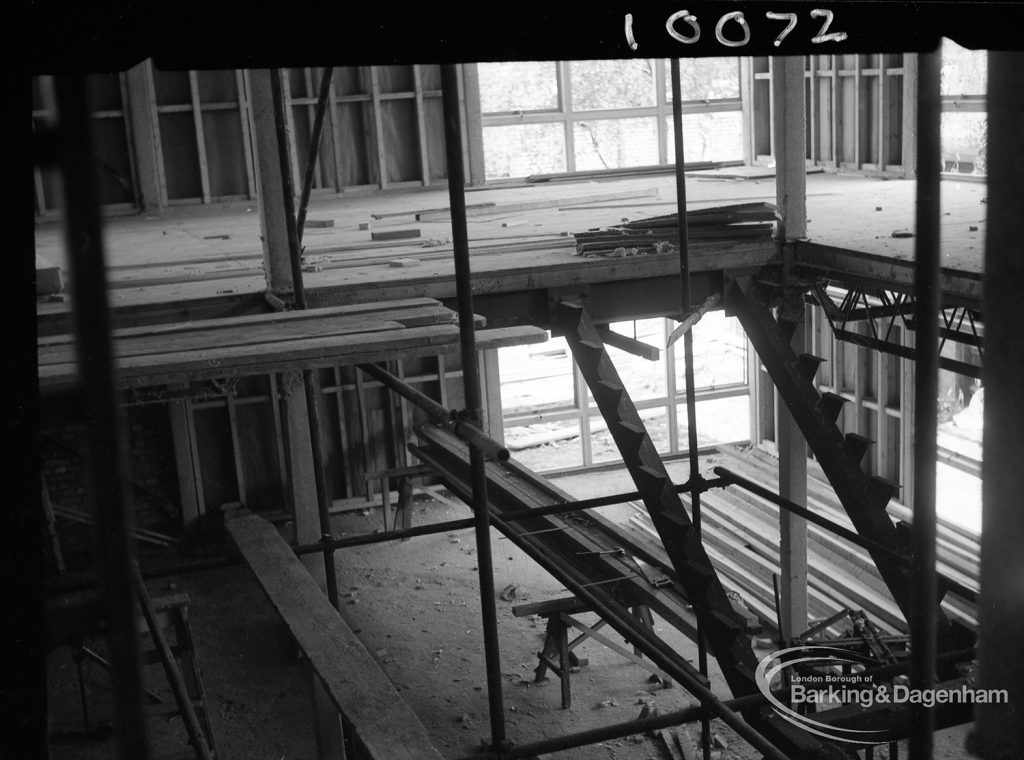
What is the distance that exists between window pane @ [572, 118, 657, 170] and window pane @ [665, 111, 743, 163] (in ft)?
1.55

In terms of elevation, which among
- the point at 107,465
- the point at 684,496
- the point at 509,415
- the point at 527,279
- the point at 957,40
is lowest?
the point at 684,496

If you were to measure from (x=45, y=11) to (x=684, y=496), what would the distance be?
16.9 m

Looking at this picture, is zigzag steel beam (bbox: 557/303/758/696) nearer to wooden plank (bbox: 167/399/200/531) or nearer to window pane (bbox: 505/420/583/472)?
wooden plank (bbox: 167/399/200/531)

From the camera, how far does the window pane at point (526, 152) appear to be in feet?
66.5

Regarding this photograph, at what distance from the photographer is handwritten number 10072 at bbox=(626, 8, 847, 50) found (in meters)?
1.87

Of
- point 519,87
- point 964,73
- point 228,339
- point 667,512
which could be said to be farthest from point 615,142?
point 228,339

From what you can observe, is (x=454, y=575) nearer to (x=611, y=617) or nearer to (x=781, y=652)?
(x=781, y=652)

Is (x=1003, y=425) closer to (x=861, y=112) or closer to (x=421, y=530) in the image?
(x=421, y=530)

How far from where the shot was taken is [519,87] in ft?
65.6

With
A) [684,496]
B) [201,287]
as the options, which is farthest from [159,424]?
[684,496]

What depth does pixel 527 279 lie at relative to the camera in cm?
1017

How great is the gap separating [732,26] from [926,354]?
0.64 metres

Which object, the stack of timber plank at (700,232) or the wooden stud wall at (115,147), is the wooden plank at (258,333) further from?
the wooden stud wall at (115,147)

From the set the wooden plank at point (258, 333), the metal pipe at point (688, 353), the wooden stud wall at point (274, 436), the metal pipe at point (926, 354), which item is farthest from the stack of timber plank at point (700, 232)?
the metal pipe at point (926, 354)
